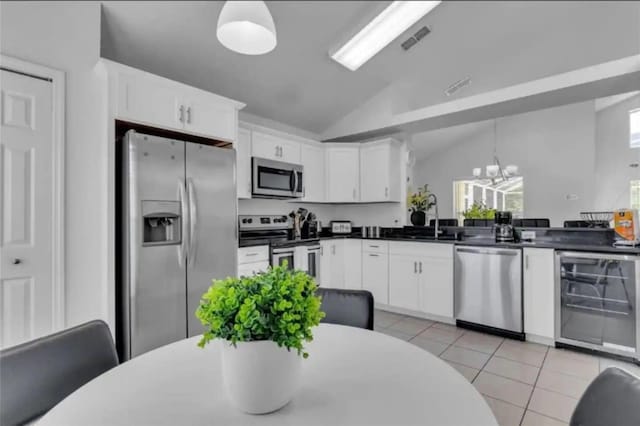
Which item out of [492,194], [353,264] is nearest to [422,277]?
[353,264]

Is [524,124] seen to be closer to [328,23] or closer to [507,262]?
[507,262]

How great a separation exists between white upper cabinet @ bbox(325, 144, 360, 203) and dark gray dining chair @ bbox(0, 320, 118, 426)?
3614 millimetres

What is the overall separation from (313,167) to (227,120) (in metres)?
1.71

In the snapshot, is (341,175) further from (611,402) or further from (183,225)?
(611,402)

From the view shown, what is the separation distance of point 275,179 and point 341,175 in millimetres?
1158

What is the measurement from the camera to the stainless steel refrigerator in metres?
2.13

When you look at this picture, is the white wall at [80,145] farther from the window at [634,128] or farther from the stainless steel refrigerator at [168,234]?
the window at [634,128]

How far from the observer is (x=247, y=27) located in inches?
61.6

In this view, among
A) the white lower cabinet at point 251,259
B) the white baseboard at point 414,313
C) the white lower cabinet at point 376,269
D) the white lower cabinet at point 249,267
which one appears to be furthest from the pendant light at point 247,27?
the white baseboard at point 414,313

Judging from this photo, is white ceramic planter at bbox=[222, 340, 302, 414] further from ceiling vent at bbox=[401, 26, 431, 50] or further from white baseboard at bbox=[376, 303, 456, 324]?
ceiling vent at bbox=[401, 26, 431, 50]

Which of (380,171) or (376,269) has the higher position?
(380,171)

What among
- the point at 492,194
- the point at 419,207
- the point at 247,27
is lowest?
the point at 419,207

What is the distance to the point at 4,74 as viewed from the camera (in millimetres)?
1926

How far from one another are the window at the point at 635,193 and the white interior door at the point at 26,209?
859 centimetres
